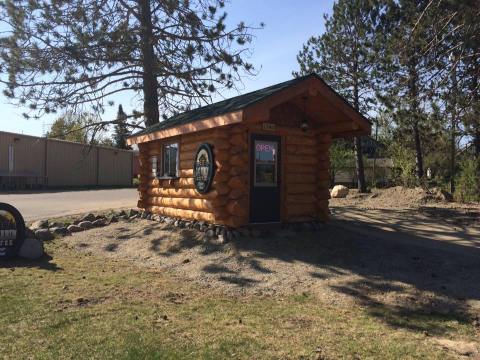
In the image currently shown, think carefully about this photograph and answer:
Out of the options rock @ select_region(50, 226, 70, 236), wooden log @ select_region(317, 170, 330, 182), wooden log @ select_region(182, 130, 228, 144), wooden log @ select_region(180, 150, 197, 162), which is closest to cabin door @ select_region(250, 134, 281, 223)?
wooden log @ select_region(182, 130, 228, 144)

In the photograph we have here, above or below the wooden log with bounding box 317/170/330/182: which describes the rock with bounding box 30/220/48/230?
below

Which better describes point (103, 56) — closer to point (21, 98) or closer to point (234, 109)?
point (21, 98)

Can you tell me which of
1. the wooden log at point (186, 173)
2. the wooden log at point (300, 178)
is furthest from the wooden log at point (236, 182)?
the wooden log at point (186, 173)

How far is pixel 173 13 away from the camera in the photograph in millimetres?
15852

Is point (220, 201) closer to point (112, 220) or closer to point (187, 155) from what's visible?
point (187, 155)

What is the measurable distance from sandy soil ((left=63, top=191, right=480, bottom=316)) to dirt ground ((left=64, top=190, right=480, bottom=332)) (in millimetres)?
15

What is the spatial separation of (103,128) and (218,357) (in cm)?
1455

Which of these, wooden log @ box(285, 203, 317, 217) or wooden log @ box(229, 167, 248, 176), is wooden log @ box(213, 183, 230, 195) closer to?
wooden log @ box(229, 167, 248, 176)

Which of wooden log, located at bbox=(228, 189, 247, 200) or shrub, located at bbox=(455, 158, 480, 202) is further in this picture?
shrub, located at bbox=(455, 158, 480, 202)

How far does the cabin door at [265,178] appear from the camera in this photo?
9945 millimetres

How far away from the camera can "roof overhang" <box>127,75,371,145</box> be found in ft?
28.8

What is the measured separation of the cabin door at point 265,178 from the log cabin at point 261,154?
2 cm

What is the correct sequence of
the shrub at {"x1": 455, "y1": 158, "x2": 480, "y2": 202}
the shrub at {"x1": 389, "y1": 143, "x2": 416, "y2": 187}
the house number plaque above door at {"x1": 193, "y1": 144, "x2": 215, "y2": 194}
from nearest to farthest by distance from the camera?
1. the house number plaque above door at {"x1": 193, "y1": 144, "x2": 215, "y2": 194}
2. the shrub at {"x1": 455, "y1": 158, "x2": 480, "y2": 202}
3. the shrub at {"x1": 389, "y1": 143, "x2": 416, "y2": 187}

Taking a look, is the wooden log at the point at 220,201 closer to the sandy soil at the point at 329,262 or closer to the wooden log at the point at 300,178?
the sandy soil at the point at 329,262
